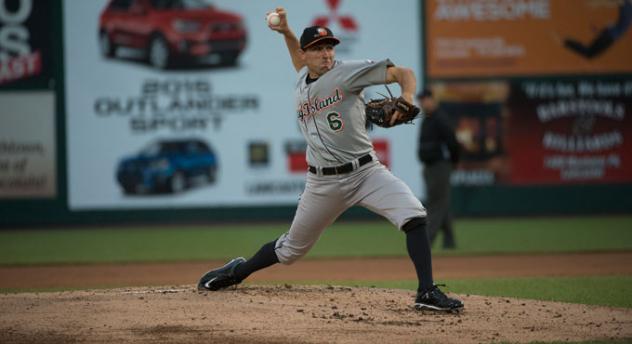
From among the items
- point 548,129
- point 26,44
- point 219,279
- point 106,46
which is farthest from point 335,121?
point 26,44

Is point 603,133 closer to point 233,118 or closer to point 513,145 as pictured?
point 513,145

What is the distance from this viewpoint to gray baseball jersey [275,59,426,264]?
7.00 m

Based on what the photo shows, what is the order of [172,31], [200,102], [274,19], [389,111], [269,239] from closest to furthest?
1. [389,111]
2. [274,19]
3. [269,239]
4. [172,31]
5. [200,102]

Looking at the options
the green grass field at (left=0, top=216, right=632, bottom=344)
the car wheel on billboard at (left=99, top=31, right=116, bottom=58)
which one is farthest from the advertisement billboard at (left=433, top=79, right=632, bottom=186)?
the car wheel on billboard at (left=99, top=31, right=116, bottom=58)

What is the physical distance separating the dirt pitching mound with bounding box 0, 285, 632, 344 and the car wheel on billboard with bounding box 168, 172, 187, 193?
32.8ft

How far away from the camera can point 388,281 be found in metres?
9.89

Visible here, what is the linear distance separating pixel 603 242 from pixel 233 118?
7266 millimetres

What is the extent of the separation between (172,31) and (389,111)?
38.0ft

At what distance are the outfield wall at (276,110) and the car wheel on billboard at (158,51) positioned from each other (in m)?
0.22

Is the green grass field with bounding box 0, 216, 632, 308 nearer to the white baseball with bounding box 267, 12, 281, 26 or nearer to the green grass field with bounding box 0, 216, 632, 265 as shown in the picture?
the green grass field with bounding box 0, 216, 632, 265

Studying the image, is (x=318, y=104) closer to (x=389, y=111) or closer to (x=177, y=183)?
(x=389, y=111)

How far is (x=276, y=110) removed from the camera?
1792 cm

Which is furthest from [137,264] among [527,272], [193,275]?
[527,272]

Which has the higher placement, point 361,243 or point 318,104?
point 318,104
